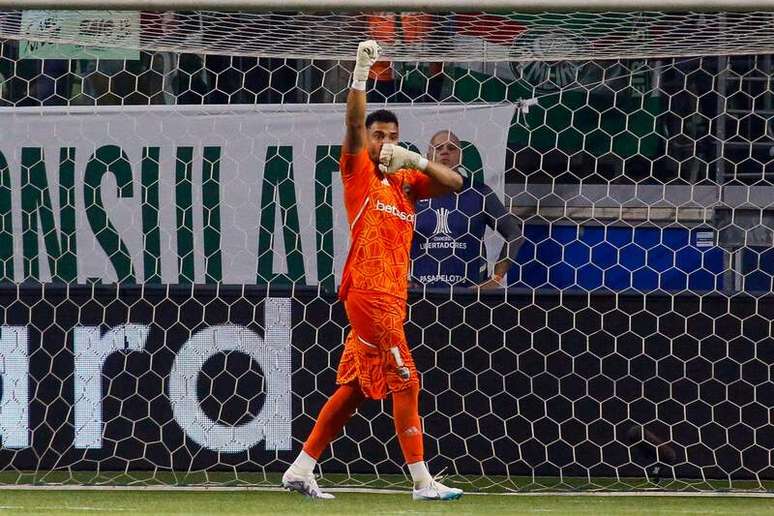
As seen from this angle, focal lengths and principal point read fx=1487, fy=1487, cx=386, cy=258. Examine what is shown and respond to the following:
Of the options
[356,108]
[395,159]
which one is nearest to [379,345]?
[395,159]

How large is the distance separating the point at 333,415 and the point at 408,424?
1.12ft

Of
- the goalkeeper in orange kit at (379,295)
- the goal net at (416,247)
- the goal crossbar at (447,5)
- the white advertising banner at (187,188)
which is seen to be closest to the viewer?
the goal crossbar at (447,5)

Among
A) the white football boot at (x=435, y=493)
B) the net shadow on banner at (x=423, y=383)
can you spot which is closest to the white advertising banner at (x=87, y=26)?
the net shadow on banner at (x=423, y=383)

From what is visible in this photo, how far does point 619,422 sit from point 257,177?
250cm

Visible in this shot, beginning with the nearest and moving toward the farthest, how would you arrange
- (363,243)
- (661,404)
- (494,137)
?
(363,243)
(661,404)
(494,137)

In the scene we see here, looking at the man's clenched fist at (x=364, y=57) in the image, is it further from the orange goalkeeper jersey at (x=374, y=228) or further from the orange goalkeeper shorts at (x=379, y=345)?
the orange goalkeeper shorts at (x=379, y=345)

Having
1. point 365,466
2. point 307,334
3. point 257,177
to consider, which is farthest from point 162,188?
point 365,466

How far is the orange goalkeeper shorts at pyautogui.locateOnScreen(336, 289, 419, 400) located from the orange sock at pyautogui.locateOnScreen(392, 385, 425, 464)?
38 millimetres

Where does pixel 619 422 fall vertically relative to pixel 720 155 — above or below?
below

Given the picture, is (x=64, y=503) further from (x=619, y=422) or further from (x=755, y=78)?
(x=755, y=78)

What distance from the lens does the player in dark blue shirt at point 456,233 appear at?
7.61 meters

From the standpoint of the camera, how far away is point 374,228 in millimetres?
6160

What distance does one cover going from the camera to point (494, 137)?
26.2 feet

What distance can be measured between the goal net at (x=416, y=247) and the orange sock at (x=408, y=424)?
0.81m
